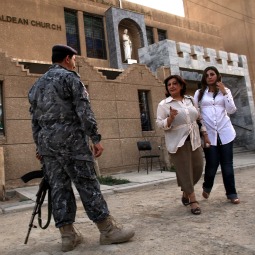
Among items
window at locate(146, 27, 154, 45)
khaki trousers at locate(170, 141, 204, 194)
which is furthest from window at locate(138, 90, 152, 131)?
window at locate(146, 27, 154, 45)

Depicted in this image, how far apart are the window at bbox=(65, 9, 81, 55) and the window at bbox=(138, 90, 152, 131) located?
238 inches

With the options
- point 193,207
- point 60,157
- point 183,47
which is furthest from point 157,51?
point 60,157

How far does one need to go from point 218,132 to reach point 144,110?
685cm

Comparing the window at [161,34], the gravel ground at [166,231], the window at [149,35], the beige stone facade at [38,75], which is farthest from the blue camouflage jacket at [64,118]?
the window at [161,34]

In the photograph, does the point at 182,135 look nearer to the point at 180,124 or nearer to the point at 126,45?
the point at 180,124

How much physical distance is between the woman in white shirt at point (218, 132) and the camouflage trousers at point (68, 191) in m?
2.02

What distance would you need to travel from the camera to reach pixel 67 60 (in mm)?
3039

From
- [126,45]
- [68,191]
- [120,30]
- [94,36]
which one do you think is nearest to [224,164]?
[68,191]

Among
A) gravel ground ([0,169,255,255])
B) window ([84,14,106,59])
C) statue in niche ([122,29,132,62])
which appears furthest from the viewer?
statue in niche ([122,29,132,62])

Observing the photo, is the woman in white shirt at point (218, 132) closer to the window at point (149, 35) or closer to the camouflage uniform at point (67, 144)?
the camouflage uniform at point (67, 144)

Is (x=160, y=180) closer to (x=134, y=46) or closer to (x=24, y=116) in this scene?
(x=24, y=116)

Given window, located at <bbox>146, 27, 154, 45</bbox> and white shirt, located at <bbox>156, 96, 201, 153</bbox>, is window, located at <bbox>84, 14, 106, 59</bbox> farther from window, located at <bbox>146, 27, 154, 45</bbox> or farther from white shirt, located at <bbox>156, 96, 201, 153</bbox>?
white shirt, located at <bbox>156, 96, 201, 153</bbox>

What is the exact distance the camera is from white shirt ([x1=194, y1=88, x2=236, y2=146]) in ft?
14.1

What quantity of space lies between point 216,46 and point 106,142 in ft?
52.3
